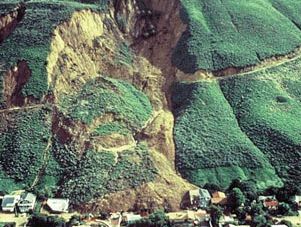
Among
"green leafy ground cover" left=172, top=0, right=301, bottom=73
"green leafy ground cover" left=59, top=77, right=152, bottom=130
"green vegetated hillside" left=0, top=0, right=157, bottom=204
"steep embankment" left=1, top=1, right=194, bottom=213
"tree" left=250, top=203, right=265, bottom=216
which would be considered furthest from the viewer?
"green leafy ground cover" left=172, top=0, right=301, bottom=73

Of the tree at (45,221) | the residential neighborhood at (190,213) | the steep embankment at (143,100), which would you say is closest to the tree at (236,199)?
the residential neighborhood at (190,213)

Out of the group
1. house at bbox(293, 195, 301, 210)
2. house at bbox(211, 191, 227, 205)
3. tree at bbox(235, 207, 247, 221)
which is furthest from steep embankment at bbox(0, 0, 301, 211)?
tree at bbox(235, 207, 247, 221)

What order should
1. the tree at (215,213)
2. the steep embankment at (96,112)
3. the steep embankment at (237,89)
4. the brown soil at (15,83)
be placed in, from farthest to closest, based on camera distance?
the brown soil at (15,83) → the steep embankment at (237,89) → the steep embankment at (96,112) → the tree at (215,213)

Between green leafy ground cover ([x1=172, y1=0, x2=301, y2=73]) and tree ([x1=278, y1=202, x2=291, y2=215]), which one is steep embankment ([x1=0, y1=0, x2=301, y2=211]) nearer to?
green leafy ground cover ([x1=172, y1=0, x2=301, y2=73])

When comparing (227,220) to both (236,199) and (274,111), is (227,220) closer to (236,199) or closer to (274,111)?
(236,199)

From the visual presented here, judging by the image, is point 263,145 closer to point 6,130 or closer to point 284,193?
point 284,193

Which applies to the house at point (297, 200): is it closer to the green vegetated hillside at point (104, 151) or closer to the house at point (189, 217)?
the house at point (189, 217)
